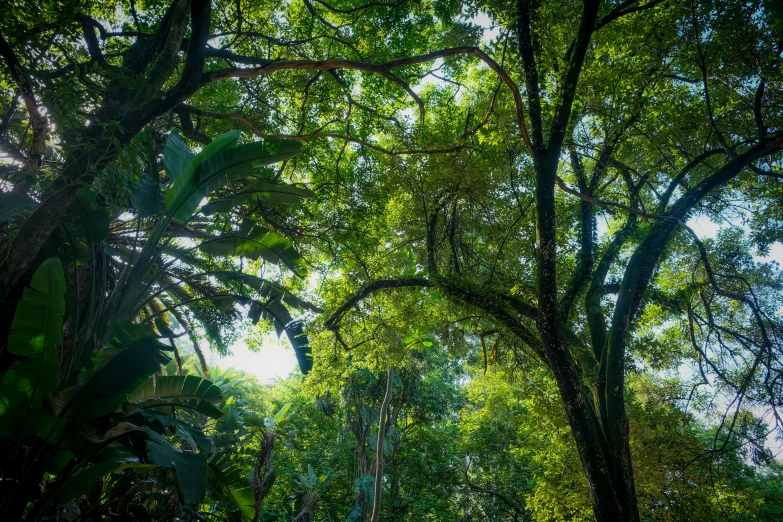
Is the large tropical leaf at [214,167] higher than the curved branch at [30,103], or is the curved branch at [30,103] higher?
the large tropical leaf at [214,167]

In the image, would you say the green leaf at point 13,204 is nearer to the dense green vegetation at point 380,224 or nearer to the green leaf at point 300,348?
the dense green vegetation at point 380,224

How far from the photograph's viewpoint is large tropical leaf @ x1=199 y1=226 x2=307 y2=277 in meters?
4.95

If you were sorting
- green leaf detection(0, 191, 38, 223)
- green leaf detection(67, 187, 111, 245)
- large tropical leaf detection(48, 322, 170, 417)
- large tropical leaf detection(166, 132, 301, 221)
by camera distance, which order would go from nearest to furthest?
1. large tropical leaf detection(48, 322, 170, 417)
2. green leaf detection(67, 187, 111, 245)
3. green leaf detection(0, 191, 38, 223)
4. large tropical leaf detection(166, 132, 301, 221)

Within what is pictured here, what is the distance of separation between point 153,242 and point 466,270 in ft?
17.2

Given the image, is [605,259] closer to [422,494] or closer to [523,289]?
[523,289]

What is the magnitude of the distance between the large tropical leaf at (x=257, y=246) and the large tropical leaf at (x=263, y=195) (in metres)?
0.34

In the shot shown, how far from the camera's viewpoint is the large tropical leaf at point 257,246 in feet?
16.2

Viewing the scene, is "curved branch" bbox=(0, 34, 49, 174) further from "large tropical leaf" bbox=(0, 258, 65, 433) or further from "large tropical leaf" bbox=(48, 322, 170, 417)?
"large tropical leaf" bbox=(48, 322, 170, 417)

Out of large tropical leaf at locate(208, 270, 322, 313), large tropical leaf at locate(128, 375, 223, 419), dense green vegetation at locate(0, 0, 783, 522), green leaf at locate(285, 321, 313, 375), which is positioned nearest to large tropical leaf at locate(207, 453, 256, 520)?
dense green vegetation at locate(0, 0, 783, 522)

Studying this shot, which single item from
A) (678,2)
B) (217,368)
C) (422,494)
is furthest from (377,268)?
(422,494)

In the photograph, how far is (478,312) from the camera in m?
6.23

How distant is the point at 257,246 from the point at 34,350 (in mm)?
2364

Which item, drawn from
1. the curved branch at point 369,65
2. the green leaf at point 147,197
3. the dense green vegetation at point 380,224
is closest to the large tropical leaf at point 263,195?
the dense green vegetation at point 380,224

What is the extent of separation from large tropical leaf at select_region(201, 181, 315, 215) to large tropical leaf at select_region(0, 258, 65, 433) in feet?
5.84
